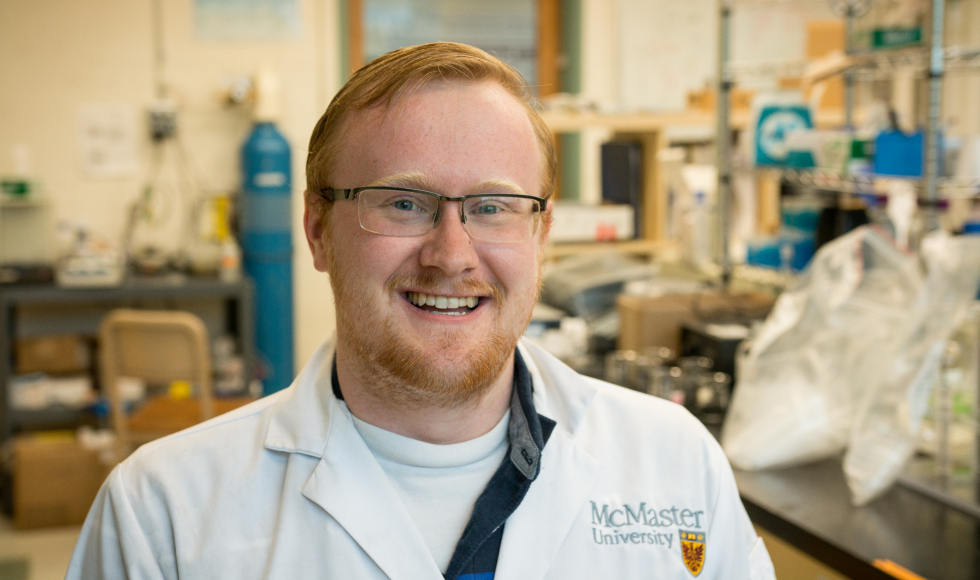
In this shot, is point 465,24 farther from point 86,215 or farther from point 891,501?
point 891,501

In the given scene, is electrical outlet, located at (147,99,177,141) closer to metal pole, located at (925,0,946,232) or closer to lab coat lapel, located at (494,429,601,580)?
metal pole, located at (925,0,946,232)

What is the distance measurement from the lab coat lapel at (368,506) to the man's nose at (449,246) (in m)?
0.24

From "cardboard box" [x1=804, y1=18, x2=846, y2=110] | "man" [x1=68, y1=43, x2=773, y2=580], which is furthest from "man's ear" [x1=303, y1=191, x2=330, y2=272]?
"cardboard box" [x1=804, y1=18, x2=846, y2=110]

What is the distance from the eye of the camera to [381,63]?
108 cm

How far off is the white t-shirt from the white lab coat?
0.09 ft

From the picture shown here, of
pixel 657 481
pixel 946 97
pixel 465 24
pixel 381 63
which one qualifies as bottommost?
pixel 657 481

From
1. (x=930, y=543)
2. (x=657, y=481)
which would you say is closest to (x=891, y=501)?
(x=930, y=543)

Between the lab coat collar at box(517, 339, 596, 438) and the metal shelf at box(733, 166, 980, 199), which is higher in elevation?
the metal shelf at box(733, 166, 980, 199)

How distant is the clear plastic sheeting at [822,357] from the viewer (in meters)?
1.75

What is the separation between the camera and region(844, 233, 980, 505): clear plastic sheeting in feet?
5.11

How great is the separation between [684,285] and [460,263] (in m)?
1.94

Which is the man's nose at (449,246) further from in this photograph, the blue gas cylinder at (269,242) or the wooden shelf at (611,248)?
the blue gas cylinder at (269,242)

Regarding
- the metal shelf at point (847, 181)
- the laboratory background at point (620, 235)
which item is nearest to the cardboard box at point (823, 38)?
the laboratory background at point (620, 235)

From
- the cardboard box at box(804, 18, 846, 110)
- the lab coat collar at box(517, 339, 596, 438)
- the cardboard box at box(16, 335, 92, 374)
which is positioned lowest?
the cardboard box at box(16, 335, 92, 374)
